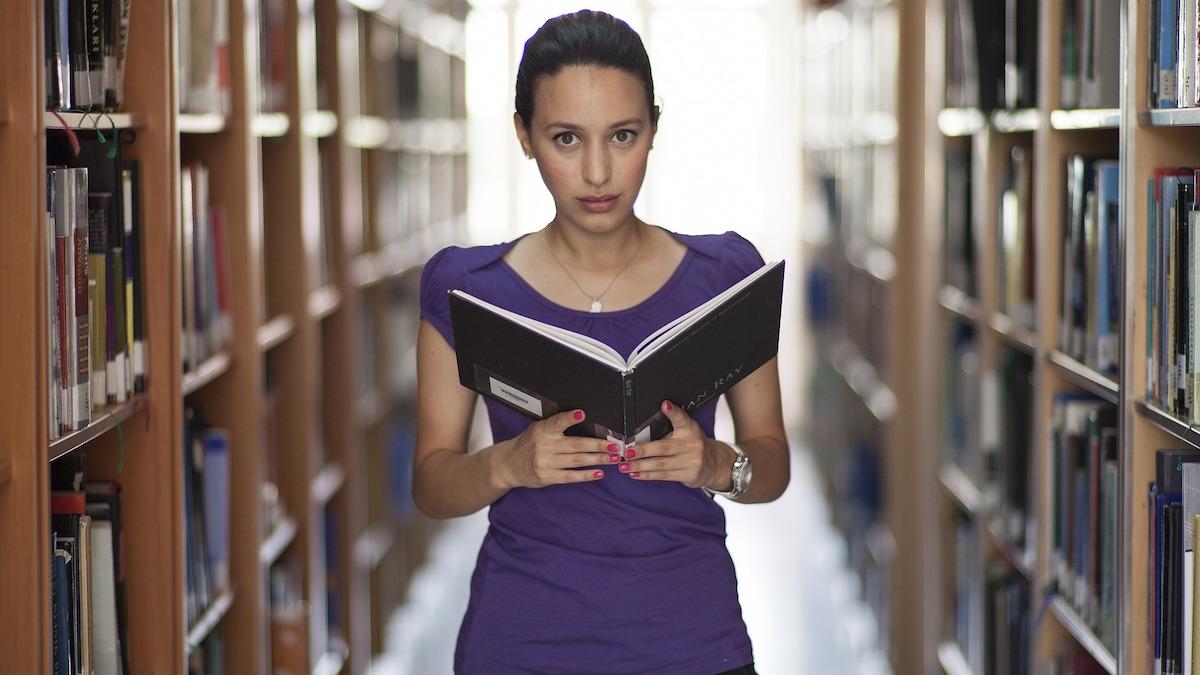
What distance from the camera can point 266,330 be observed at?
9.53 feet

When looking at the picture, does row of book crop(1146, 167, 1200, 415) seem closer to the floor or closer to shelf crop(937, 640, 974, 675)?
shelf crop(937, 640, 974, 675)

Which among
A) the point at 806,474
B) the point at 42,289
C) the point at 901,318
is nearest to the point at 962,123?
the point at 901,318

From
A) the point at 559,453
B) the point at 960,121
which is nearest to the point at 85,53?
the point at 559,453

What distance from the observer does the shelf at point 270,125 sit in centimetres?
274

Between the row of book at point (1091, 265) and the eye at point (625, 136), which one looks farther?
the row of book at point (1091, 265)

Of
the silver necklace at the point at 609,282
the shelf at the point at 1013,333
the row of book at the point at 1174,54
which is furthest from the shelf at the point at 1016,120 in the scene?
the silver necklace at the point at 609,282

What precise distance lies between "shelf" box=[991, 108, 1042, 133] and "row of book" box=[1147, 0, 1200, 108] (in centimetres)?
66

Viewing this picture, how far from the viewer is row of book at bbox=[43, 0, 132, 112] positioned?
1784 millimetres

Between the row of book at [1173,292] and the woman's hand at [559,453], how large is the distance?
710mm

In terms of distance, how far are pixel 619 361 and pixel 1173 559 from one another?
31.2 inches

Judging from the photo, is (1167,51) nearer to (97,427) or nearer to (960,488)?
(97,427)

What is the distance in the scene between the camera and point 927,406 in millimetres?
3494

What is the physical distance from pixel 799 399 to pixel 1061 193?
5.31m

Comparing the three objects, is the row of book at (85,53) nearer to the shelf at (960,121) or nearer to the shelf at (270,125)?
the shelf at (270,125)
